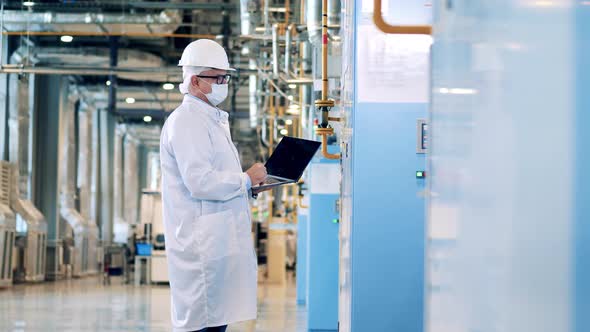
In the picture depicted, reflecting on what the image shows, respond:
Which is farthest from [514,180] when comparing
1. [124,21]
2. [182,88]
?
[124,21]

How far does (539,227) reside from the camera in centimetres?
116

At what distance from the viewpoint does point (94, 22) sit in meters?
13.4

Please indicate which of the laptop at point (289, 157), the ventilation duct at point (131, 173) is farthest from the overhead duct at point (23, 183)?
the laptop at point (289, 157)

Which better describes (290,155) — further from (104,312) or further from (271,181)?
(104,312)

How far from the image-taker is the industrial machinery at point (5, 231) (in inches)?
564

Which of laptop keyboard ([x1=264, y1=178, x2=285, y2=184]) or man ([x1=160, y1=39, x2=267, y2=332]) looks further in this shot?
laptop keyboard ([x1=264, y1=178, x2=285, y2=184])

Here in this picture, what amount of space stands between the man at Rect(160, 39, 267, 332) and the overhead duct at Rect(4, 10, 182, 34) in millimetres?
10551

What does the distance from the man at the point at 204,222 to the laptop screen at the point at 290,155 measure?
0.83 ft

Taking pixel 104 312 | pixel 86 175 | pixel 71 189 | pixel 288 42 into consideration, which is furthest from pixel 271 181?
pixel 86 175

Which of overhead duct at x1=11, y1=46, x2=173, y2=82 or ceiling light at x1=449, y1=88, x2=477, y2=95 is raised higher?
overhead duct at x1=11, y1=46, x2=173, y2=82

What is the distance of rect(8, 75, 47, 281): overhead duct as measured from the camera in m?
16.2

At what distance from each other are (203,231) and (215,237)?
0.05m

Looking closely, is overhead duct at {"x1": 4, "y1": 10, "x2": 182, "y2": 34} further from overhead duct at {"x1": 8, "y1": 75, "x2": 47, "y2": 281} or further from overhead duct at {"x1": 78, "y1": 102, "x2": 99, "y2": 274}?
overhead duct at {"x1": 78, "y1": 102, "x2": 99, "y2": 274}

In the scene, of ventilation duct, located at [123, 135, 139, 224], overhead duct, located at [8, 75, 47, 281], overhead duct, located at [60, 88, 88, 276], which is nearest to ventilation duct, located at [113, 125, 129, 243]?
ventilation duct, located at [123, 135, 139, 224]
